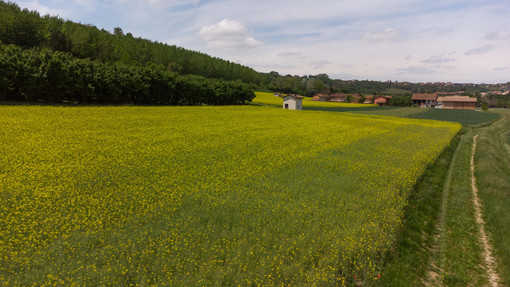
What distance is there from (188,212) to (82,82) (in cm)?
3424

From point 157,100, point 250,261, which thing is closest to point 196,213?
point 250,261

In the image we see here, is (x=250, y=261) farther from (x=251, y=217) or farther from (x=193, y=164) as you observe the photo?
(x=193, y=164)

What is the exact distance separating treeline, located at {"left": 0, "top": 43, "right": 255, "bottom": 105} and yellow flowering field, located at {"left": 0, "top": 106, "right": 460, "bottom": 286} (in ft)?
43.8

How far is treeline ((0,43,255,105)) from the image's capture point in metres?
30.3

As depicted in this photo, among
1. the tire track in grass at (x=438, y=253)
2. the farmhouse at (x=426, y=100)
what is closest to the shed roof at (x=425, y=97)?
the farmhouse at (x=426, y=100)

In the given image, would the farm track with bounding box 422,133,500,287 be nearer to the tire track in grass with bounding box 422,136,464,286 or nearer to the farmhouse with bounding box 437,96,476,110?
the tire track in grass with bounding box 422,136,464,286

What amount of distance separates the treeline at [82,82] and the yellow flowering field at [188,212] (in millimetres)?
13342

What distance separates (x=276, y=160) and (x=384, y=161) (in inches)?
311

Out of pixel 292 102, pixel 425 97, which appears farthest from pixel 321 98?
pixel 292 102

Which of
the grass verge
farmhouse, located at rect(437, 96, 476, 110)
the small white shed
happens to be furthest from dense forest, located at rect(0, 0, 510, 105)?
farmhouse, located at rect(437, 96, 476, 110)

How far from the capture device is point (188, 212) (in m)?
10.2

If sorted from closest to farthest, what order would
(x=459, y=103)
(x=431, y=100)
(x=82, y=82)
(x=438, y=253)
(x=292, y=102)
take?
1. (x=438, y=253)
2. (x=82, y=82)
3. (x=292, y=102)
4. (x=459, y=103)
5. (x=431, y=100)

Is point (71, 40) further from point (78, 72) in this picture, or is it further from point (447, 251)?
point (447, 251)

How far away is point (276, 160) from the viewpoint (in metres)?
18.3
